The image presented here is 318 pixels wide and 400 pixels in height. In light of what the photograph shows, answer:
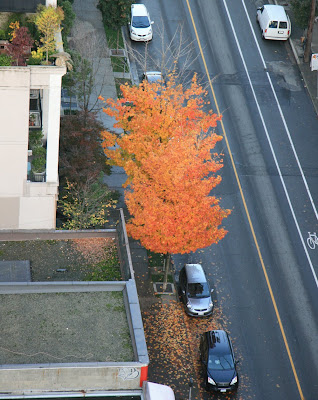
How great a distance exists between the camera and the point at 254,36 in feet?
228

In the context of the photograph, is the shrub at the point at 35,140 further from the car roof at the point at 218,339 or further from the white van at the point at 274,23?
the white van at the point at 274,23

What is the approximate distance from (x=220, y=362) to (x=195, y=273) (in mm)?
7126

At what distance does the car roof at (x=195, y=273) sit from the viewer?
157 ft

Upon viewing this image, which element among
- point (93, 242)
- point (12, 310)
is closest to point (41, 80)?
point (93, 242)

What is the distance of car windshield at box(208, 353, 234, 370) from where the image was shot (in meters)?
42.4

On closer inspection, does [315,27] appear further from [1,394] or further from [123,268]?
[1,394]

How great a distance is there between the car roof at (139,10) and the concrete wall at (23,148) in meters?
27.4

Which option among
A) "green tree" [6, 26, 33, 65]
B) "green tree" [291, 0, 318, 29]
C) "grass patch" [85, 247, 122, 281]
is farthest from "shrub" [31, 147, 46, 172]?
"green tree" [291, 0, 318, 29]

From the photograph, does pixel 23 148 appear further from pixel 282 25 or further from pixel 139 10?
pixel 282 25

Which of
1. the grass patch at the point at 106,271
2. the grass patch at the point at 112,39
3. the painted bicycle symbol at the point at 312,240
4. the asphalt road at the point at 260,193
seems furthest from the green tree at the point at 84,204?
the grass patch at the point at 112,39

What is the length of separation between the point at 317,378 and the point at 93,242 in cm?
1404

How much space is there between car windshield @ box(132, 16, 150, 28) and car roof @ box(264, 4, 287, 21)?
33.8 ft

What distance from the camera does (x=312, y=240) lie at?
52.7m

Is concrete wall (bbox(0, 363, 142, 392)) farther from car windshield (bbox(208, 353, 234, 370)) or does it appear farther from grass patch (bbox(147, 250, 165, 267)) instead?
grass patch (bbox(147, 250, 165, 267))
